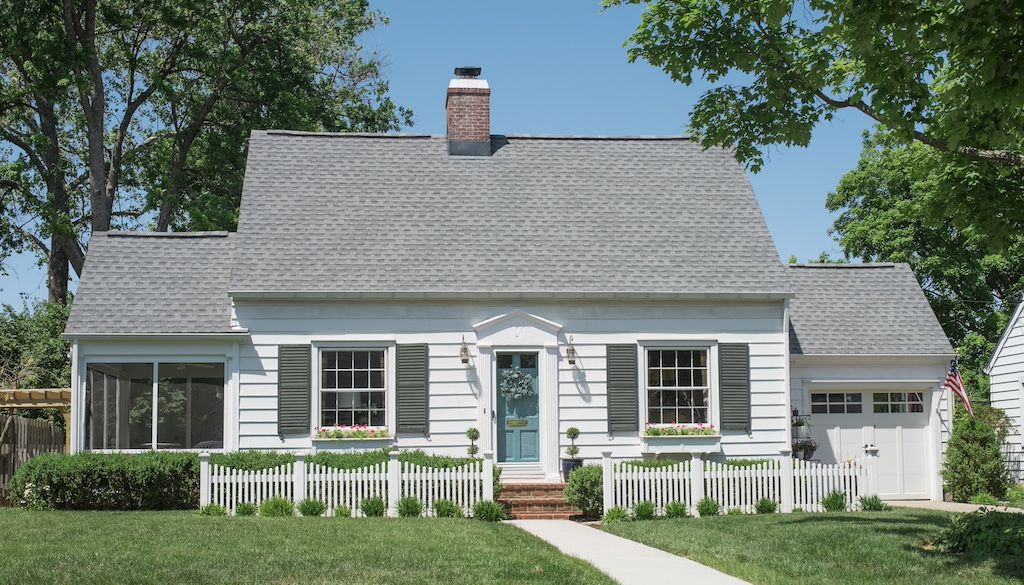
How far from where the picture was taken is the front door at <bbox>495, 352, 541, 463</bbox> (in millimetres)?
20547

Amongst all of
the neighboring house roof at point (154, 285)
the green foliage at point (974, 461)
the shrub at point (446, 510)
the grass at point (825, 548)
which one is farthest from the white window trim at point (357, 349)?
the green foliage at point (974, 461)

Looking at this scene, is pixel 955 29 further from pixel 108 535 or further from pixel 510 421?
pixel 510 421

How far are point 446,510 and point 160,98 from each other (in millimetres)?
20889

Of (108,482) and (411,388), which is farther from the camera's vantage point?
(411,388)

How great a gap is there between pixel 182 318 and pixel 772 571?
12.5 metres

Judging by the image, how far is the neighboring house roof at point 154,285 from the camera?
66.4 feet

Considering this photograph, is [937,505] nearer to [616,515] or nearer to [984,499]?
[984,499]

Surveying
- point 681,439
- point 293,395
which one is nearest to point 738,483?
point 681,439

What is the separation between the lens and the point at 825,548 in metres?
12.7

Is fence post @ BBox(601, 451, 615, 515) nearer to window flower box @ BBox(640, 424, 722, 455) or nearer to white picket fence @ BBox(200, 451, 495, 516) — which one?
white picket fence @ BBox(200, 451, 495, 516)

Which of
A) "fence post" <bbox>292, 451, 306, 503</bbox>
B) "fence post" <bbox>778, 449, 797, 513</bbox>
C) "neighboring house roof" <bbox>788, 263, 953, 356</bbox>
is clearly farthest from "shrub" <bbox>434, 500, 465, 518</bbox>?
"neighboring house roof" <bbox>788, 263, 953, 356</bbox>

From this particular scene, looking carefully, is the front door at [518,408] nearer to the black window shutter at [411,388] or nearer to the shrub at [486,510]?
the black window shutter at [411,388]

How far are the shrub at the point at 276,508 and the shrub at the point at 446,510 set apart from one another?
2152mm

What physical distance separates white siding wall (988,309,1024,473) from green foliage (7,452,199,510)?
1732cm
